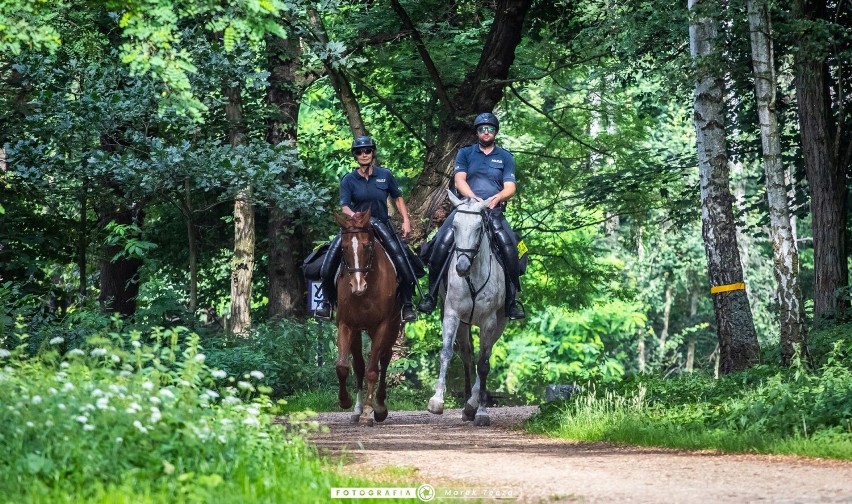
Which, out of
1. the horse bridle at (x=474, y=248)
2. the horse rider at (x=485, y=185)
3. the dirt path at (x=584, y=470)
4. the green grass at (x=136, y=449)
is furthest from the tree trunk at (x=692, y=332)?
the green grass at (x=136, y=449)

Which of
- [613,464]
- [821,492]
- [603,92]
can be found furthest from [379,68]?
[821,492]

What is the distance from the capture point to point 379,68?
92.6 feet

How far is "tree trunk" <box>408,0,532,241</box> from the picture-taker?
76.1ft

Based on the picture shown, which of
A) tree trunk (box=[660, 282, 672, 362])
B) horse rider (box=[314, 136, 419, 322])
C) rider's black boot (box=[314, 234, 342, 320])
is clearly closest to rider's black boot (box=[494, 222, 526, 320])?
horse rider (box=[314, 136, 419, 322])

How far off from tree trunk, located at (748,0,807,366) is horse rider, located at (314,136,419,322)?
4.33 meters

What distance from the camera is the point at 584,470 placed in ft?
34.8

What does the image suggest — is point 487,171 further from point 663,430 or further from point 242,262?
point 242,262

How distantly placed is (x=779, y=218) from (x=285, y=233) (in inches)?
535

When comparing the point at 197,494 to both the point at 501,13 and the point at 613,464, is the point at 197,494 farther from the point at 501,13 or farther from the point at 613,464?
the point at 501,13

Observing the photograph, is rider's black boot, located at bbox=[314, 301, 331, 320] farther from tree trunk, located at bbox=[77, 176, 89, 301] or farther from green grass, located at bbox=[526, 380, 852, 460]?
tree trunk, located at bbox=[77, 176, 89, 301]

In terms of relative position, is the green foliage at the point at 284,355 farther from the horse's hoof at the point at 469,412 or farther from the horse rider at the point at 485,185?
the horse rider at the point at 485,185

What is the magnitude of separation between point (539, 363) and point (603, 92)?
19670 mm

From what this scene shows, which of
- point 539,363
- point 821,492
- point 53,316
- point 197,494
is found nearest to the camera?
point 197,494

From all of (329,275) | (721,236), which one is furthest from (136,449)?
(721,236)
